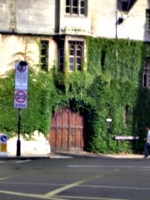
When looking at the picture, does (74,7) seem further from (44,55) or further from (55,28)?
(44,55)

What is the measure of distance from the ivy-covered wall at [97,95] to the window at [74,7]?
1617mm

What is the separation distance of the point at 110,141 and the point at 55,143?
314 cm

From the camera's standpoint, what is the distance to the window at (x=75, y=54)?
123 ft

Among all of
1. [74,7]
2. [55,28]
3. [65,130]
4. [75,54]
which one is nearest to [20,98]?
[65,130]

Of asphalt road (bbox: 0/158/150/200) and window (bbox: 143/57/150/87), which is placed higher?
window (bbox: 143/57/150/87)

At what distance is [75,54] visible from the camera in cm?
3756

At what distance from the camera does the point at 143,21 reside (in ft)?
128

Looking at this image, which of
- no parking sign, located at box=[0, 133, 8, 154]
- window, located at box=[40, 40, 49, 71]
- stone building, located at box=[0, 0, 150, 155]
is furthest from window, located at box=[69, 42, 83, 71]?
no parking sign, located at box=[0, 133, 8, 154]

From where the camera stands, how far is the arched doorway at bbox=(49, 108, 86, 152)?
37312 mm

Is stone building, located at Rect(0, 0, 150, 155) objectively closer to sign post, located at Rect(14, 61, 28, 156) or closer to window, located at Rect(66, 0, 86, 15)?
window, located at Rect(66, 0, 86, 15)

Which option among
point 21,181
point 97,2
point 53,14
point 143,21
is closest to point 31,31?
point 53,14

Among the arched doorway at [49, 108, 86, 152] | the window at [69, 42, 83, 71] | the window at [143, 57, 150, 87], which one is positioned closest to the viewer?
the arched doorway at [49, 108, 86, 152]

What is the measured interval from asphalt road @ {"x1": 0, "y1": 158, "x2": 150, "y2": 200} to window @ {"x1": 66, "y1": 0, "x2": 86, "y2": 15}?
1729 cm

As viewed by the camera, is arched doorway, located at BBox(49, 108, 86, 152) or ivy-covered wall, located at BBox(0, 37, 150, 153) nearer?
ivy-covered wall, located at BBox(0, 37, 150, 153)
